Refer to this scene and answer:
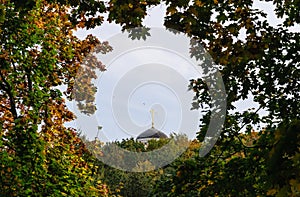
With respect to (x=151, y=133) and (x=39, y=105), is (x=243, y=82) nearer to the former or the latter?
(x=39, y=105)

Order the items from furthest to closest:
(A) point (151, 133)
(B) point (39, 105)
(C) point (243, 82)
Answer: (A) point (151, 133) < (B) point (39, 105) < (C) point (243, 82)

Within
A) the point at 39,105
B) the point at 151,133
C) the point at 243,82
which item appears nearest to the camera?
the point at 243,82

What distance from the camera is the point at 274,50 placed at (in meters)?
7.03

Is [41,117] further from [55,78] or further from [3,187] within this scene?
[3,187]

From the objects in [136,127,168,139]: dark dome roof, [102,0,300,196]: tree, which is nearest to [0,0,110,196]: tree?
[102,0,300,196]: tree

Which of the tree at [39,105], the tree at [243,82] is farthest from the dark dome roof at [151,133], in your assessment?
the tree at [243,82]

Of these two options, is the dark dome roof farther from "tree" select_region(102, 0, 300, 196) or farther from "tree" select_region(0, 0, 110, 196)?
"tree" select_region(102, 0, 300, 196)

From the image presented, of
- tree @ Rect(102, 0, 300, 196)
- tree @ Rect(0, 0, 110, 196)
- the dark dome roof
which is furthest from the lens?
the dark dome roof

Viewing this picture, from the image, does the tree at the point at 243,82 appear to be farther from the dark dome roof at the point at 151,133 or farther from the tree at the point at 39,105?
the dark dome roof at the point at 151,133

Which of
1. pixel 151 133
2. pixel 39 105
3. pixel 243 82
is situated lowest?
pixel 243 82

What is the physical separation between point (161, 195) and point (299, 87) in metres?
2.80

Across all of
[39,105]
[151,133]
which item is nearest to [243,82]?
[39,105]

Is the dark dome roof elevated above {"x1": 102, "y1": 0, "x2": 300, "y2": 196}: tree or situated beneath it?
elevated above

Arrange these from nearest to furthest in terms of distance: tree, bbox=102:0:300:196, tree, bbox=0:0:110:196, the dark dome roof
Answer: tree, bbox=102:0:300:196 → tree, bbox=0:0:110:196 → the dark dome roof
